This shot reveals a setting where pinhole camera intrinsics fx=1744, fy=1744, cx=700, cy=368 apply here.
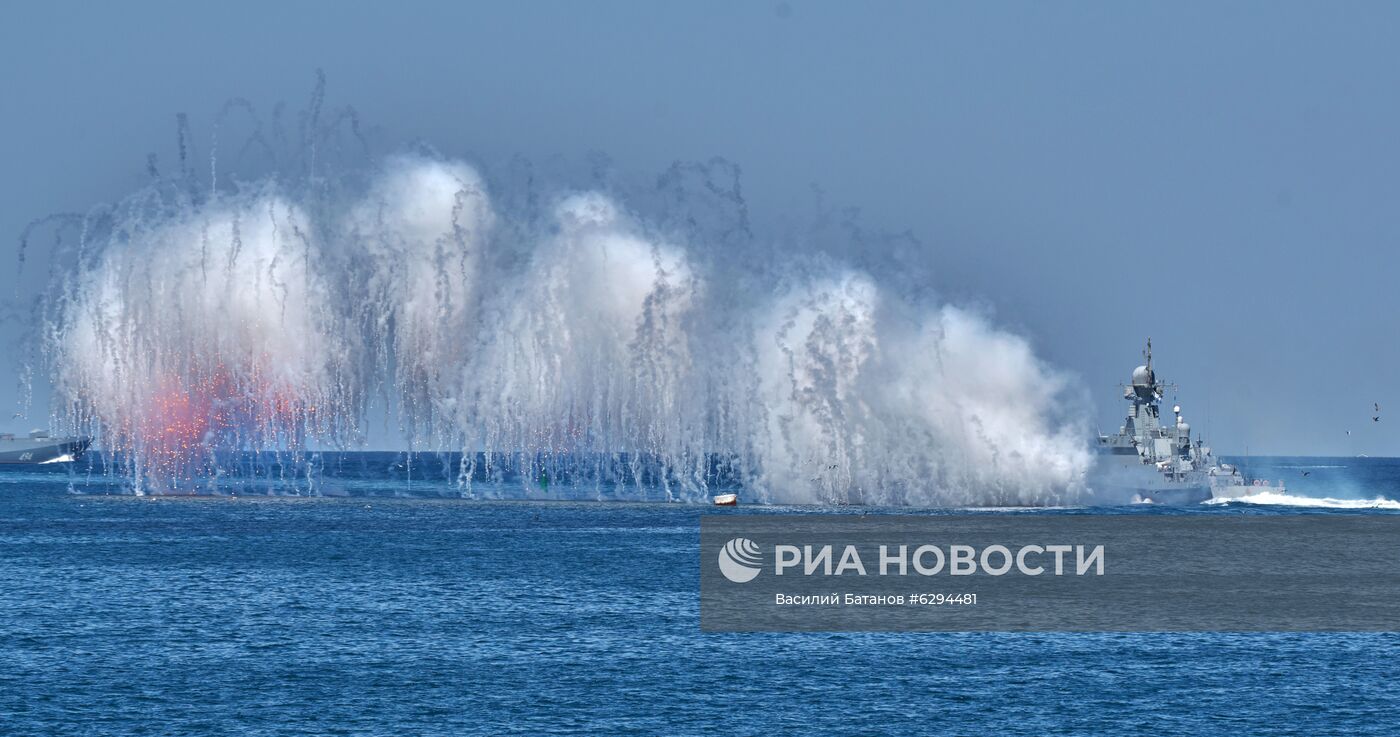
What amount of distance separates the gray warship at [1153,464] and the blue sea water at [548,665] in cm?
8577

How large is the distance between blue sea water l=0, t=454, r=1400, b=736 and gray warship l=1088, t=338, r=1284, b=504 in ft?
281

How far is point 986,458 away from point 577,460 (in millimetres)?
36884

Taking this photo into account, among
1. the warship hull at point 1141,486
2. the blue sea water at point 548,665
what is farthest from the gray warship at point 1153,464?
the blue sea water at point 548,665

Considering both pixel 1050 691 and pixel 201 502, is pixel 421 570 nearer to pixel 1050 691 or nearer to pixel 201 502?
pixel 1050 691

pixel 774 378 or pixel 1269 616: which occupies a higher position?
pixel 774 378

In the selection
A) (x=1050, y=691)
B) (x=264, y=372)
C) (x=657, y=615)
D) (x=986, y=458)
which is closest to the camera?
(x=1050, y=691)

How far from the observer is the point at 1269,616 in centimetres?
7962

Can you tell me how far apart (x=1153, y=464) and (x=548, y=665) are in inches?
5003

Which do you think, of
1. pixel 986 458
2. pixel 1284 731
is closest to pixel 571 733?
pixel 1284 731

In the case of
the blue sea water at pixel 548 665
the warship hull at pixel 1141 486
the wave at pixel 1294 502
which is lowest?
the blue sea water at pixel 548 665

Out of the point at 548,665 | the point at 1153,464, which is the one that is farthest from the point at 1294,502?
the point at 548,665

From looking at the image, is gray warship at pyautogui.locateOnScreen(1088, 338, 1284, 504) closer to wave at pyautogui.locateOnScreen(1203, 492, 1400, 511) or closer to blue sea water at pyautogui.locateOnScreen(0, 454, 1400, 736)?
wave at pyautogui.locateOnScreen(1203, 492, 1400, 511)

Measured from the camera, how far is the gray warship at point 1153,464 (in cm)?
17362

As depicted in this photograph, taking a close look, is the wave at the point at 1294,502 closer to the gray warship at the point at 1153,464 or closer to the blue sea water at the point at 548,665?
the gray warship at the point at 1153,464
